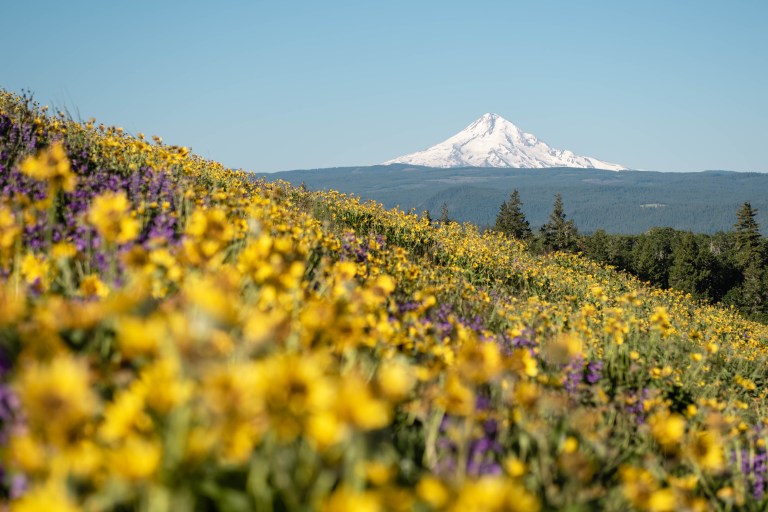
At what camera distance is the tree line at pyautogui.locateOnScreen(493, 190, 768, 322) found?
70794 mm

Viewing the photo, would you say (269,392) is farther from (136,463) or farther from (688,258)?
(688,258)

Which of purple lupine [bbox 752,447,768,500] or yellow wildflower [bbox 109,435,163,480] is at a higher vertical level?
yellow wildflower [bbox 109,435,163,480]

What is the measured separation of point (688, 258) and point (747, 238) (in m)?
15.6

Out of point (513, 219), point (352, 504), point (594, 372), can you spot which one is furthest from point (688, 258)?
point (352, 504)

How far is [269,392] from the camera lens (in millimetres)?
1374

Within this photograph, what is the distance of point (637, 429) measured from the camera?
4.50 m

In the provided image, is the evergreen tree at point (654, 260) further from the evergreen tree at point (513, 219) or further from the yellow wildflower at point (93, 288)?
the yellow wildflower at point (93, 288)

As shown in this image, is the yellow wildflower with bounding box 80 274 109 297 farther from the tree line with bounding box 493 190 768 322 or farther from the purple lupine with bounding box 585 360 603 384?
the tree line with bounding box 493 190 768 322

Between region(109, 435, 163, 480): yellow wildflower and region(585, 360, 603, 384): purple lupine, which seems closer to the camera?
region(109, 435, 163, 480): yellow wildflower

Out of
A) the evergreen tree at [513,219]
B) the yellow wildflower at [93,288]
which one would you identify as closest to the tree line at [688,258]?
the evergreen tree at [513,219]

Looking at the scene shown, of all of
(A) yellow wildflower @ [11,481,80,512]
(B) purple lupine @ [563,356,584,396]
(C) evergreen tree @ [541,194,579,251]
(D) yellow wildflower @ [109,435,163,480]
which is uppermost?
(D) yellow wildflower @ [109,435,163,480]

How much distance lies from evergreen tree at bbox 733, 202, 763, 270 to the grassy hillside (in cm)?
8854

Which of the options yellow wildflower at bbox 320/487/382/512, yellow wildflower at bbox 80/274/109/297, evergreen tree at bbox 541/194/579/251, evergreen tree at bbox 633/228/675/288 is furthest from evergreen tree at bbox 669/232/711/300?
yellow wildflower at bbox 320/487/382/512

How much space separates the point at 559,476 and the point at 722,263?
93.2 metres
